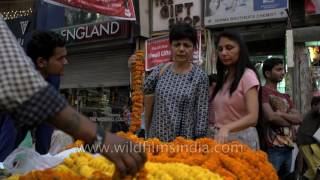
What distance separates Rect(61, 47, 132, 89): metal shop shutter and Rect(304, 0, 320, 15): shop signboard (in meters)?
4.32

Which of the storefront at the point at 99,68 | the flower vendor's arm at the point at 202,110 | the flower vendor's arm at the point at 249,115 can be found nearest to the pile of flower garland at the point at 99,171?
the flower vendor's arm at the point at 249,115

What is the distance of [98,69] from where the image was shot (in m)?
11.3

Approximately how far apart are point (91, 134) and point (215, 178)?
2.80 feet

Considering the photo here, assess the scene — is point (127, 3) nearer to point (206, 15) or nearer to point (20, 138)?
point (206, 15)

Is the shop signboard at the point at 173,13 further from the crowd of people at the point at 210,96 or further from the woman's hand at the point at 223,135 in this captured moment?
the woman's hand at the point at 223,135

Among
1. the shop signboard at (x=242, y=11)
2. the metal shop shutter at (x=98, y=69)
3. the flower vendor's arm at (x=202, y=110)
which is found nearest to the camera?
the flower vendor's arm at (x=202, y=110)

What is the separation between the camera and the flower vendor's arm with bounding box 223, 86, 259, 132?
2707 mm

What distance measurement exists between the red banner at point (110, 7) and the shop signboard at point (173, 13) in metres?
1.23

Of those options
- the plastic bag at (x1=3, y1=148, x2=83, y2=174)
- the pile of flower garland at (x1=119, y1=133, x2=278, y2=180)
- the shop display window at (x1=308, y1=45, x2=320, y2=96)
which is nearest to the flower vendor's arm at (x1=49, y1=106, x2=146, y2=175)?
the pile of flower garland at (x1=119, y1=133, x2=278, y2=180)

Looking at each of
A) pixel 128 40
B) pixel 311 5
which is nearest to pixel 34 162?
pixel 311 5

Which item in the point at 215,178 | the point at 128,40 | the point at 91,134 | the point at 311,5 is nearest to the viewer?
the point at 91,134

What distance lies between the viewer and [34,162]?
2207 mm

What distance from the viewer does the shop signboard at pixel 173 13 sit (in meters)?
9.23

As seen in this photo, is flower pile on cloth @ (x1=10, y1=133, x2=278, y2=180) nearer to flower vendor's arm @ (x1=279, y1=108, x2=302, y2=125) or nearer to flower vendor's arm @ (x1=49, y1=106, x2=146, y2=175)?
flower vendor's arm @ (x1=49, y1=106, x2=146, y2=175)
